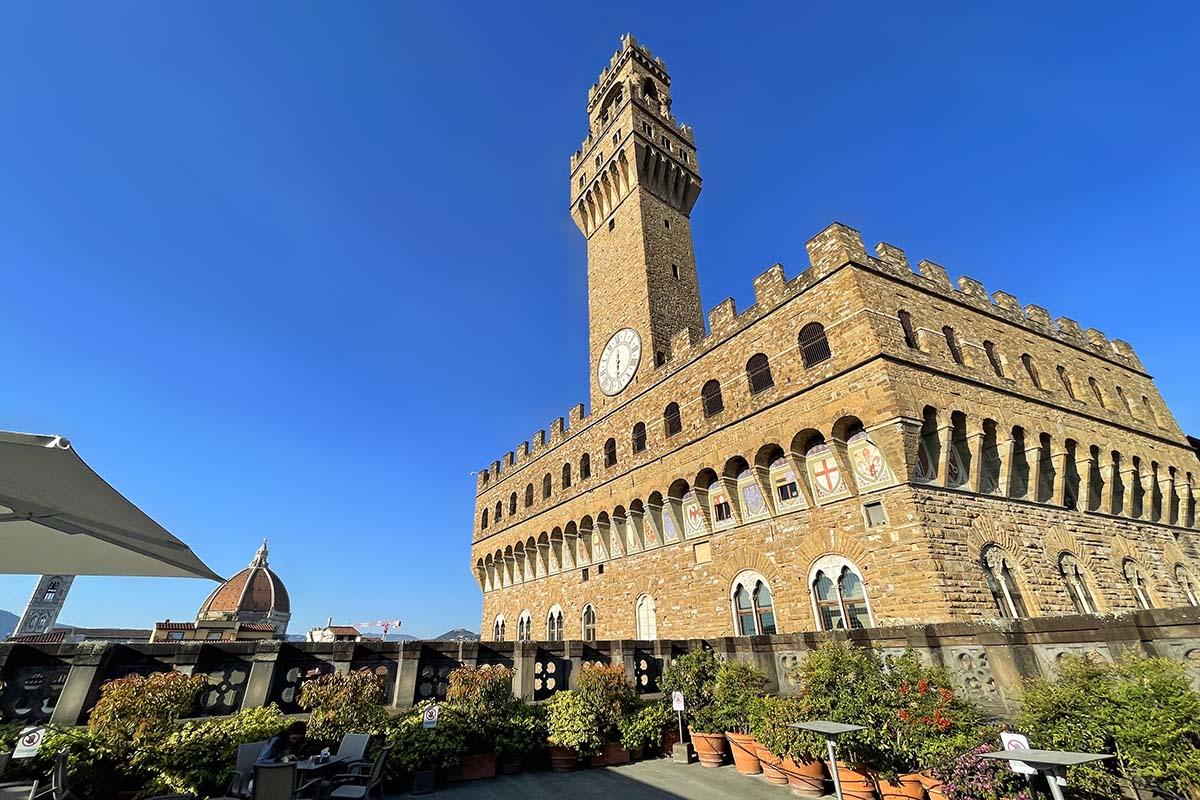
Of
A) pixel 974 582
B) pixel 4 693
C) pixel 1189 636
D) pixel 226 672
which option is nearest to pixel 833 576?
pixel 974 582

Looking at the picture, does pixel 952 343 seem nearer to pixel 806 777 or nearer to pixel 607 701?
pixel 806 777

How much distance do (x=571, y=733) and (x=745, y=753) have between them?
9.81 feet

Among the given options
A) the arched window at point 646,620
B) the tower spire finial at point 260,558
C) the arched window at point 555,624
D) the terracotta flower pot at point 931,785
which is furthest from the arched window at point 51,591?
the terracotta flower pot at point 931,785

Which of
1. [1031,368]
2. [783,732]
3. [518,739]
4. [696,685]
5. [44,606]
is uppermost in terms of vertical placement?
[1031,368]

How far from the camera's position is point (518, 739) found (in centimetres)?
870

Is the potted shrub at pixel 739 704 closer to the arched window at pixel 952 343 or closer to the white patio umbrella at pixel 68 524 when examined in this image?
the white patio umbrella at pixel 68 524

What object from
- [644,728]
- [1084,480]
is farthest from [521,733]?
[1084,480]

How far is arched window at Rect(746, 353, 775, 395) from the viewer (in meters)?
15.1

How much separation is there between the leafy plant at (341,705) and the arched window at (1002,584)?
1264 cm

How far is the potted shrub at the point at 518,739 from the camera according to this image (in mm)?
8578

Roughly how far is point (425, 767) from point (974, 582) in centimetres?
1142

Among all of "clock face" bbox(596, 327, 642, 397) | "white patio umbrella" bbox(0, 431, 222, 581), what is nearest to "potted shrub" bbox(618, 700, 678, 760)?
"white patio umbrella" bbox(0, 431, 222, 581)

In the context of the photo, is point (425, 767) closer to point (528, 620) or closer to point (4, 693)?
point (4, 693)

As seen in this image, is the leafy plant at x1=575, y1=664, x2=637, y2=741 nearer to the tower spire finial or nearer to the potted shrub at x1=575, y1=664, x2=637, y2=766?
the potted shrub at x1=575, y1=664, x2=637, y2=766
